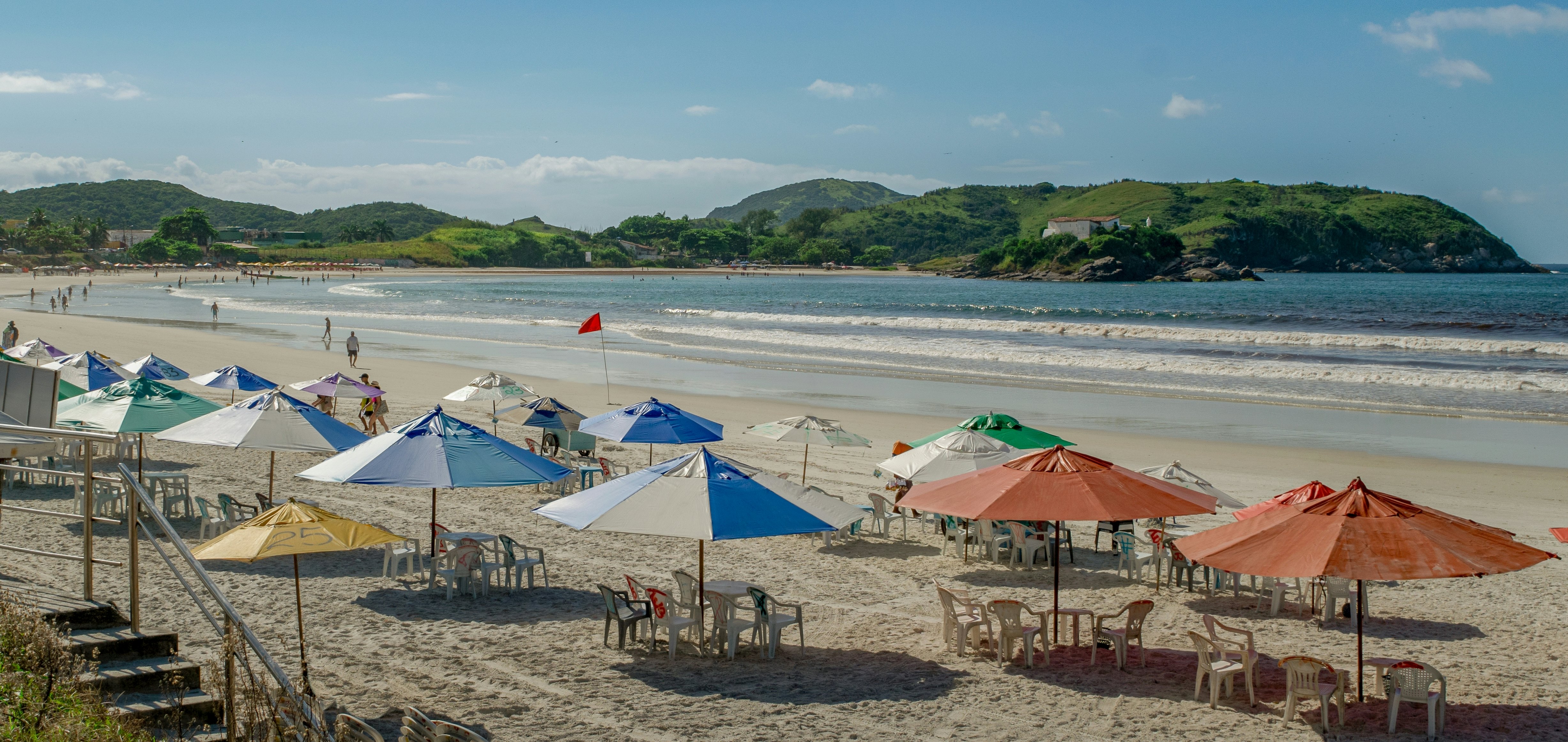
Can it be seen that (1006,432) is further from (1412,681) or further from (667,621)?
(1412,681)

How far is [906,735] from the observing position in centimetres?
688

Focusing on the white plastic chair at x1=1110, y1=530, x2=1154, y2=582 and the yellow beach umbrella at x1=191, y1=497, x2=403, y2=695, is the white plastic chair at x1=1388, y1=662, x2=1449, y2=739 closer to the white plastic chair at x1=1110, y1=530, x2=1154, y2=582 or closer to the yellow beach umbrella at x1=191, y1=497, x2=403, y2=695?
the white plastic chair at x1=1110, y1=530, x2=1154, y2=582

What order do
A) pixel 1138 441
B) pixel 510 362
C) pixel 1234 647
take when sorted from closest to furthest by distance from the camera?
pixel 1234 647 < pixel 1138 441 < pixel 510 362

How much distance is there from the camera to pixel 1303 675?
7.23 m

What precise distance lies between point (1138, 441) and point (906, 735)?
535 inches

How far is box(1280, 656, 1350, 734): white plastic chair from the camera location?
23.4 feet

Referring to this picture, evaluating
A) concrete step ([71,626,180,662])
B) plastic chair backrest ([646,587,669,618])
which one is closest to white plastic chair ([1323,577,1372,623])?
plastic chair backrest ([646,587,669,618])

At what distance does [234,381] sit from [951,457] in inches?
466

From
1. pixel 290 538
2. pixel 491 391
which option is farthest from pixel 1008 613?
pixel 491 391

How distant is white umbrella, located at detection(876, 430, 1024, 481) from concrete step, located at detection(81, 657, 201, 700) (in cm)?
742

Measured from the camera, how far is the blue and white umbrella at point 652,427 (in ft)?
42.8

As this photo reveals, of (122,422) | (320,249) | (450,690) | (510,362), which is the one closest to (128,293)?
(510,362)

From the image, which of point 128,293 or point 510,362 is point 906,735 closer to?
point 510,362

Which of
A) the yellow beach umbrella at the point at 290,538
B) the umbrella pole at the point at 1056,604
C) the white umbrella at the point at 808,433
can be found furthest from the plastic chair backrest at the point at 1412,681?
the yellow beach umbrella at the point at 290,538
